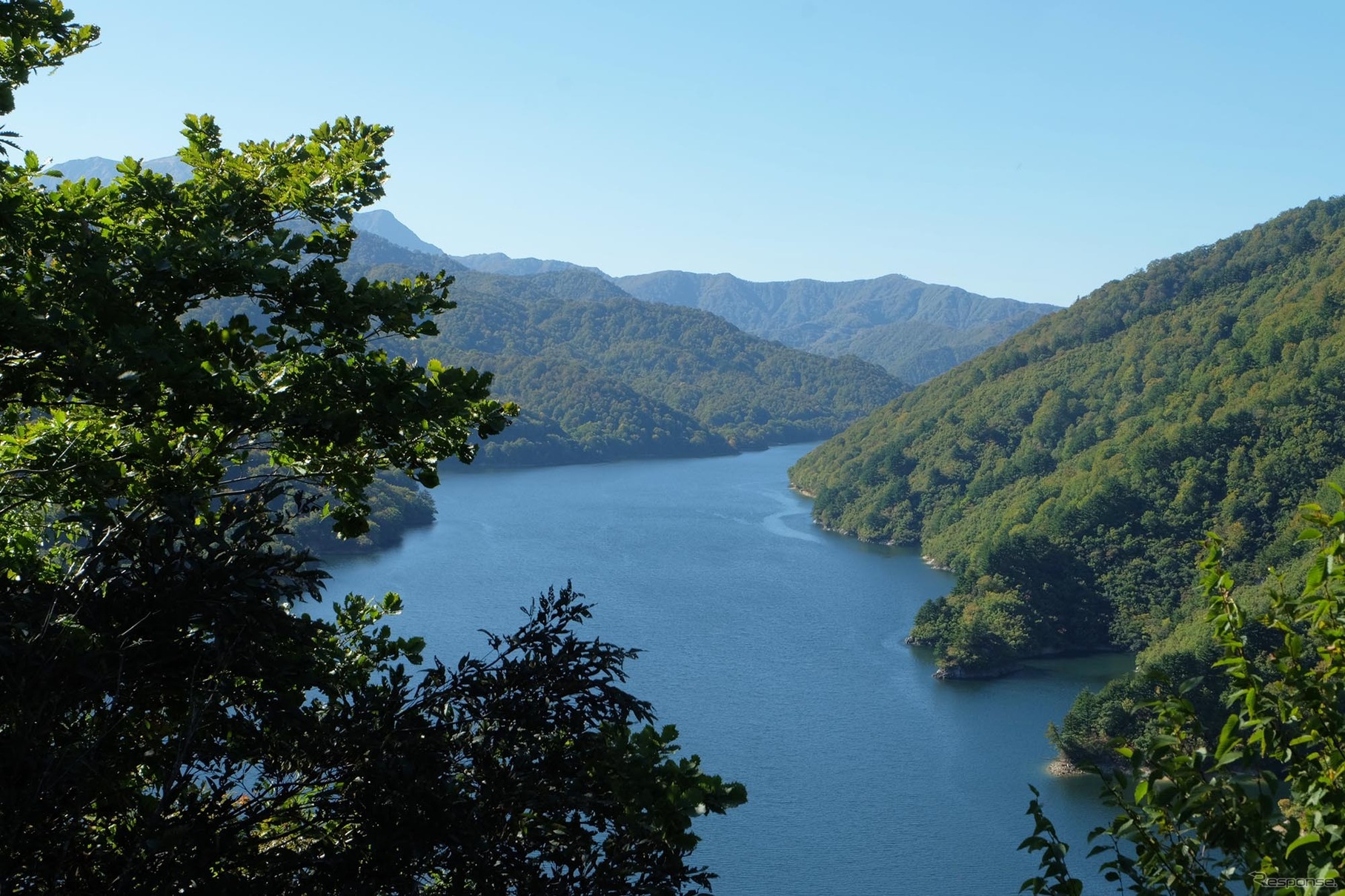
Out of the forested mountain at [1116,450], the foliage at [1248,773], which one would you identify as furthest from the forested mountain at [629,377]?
the foliage at [1248,773]

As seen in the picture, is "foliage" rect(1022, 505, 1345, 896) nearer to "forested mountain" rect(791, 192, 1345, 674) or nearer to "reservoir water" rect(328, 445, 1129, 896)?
"reservoir water" rect(328, 445, 1129, 896)

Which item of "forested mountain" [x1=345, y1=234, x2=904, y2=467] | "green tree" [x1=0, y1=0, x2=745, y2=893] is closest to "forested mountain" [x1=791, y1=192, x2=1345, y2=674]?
"forested mountain" [x1=345, y1=234, x2=904, y2=467]

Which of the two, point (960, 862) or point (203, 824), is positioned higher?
point (203, 824)

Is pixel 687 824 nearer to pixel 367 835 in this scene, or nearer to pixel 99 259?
pixel 367 835

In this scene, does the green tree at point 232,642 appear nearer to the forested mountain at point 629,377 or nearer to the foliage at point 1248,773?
the foliage at point 1248,773

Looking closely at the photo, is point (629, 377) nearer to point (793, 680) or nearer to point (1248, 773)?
point (793, 680)

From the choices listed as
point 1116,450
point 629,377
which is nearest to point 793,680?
point 1116,450

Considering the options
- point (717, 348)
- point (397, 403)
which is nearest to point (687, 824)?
point (397, 403)
